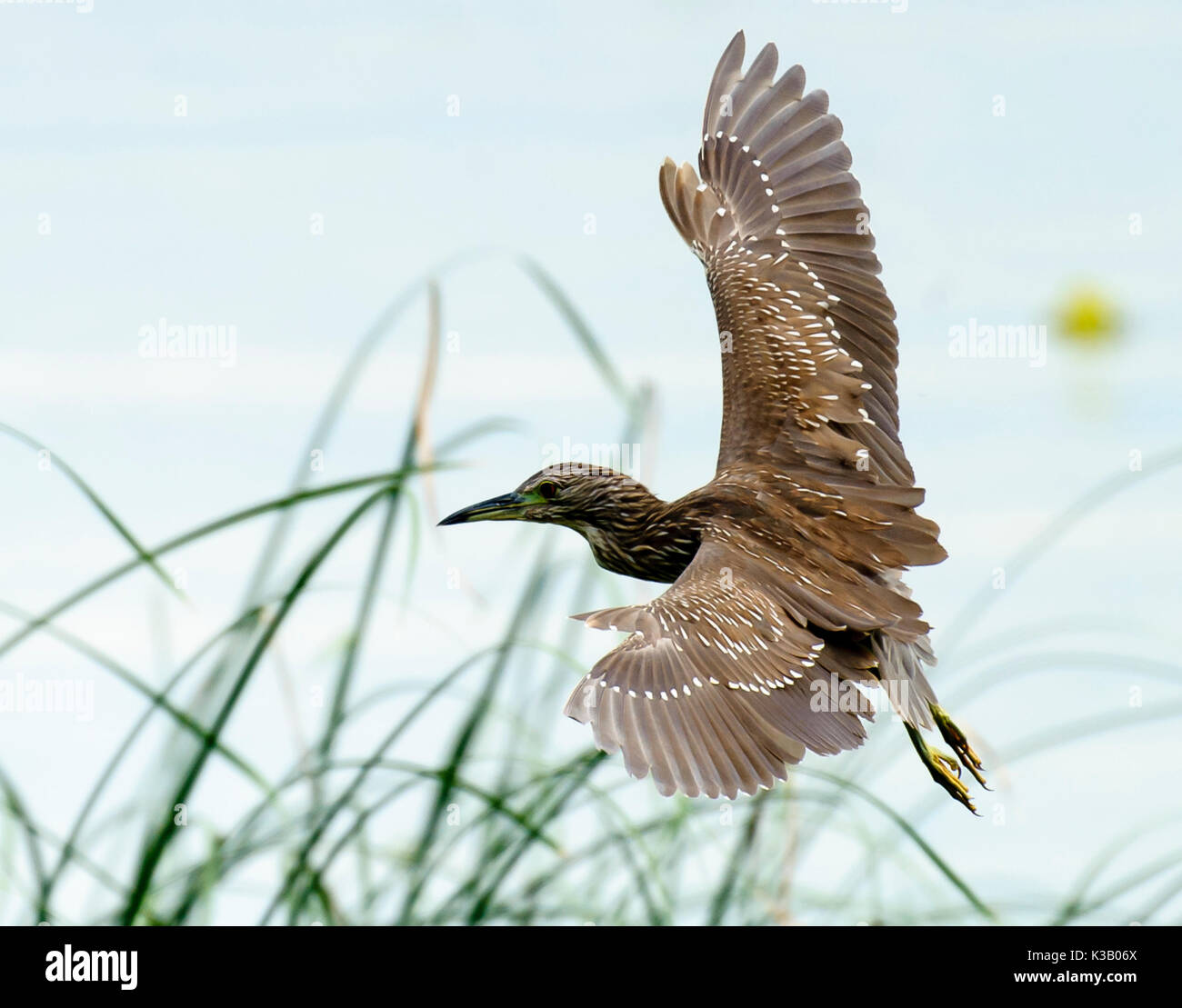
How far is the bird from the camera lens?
2.49 metres

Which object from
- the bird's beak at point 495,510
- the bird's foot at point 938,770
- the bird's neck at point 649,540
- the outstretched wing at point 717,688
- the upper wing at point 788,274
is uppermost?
the upper wing at point 788,274

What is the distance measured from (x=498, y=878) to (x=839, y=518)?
119 cm

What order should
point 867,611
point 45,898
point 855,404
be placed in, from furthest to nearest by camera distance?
point 855,404, point 867,611, point 45,898

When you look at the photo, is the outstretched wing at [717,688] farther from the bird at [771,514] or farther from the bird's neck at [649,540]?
the bird's neck at [649,540]

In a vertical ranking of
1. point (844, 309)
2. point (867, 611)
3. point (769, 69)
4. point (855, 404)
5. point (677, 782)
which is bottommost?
point (677, 782)

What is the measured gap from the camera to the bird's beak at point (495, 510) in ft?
10.9

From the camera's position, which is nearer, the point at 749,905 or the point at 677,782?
the point at 677,782

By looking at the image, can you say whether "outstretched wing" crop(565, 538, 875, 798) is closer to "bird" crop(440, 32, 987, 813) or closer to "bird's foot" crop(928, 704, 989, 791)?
"bird" crop(440, 32, 987, 813)

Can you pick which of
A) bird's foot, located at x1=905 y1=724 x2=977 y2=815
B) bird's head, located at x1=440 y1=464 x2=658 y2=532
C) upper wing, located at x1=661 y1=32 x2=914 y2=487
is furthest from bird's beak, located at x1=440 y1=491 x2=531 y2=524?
bird's foot, located at x1=905 y1=724 x2=977 y2=815

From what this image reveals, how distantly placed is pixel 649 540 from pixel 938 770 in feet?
3.12

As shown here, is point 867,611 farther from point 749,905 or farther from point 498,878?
point 498,878

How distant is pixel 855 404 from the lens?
3369mm

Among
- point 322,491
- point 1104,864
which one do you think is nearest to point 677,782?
point 322,491

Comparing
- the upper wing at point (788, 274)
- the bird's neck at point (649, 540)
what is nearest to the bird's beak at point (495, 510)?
the bird's neck at point (649, 540)
